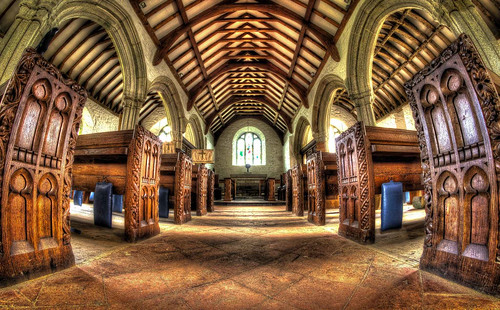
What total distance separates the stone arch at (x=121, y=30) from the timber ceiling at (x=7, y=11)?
1.69 metres

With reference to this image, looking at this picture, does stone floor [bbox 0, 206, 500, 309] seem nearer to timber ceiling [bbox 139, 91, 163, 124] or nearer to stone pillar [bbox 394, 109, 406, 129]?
stone pillar [bbox 394, 109, 406, 129]

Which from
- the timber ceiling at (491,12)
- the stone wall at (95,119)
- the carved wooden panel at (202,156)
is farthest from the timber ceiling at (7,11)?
the timber ceiling at (491,12)

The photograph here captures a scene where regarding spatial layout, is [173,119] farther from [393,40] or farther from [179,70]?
[393,40]

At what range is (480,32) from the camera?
301 cm

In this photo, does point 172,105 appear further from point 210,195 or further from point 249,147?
point 249,147

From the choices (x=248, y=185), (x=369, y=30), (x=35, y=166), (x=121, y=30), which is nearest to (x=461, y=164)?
(x=35, y=166)

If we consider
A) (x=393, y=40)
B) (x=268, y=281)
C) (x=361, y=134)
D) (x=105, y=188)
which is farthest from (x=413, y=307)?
(x=393, y=40)

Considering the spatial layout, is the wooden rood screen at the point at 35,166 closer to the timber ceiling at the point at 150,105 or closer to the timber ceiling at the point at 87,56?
the timber ceiling at the point at 87,56

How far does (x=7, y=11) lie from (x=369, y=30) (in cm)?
842

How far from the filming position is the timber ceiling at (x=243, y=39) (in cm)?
601

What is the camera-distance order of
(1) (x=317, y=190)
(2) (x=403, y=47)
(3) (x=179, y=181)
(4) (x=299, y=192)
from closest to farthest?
(1) (x=317, y=190)
(3) (x=179, y=181)
(4) (x=299, y=192)
(2) (x=403, y=47)

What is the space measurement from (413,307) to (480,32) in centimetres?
419

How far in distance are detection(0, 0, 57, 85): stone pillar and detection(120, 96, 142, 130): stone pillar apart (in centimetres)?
266

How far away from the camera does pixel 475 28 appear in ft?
9.98
